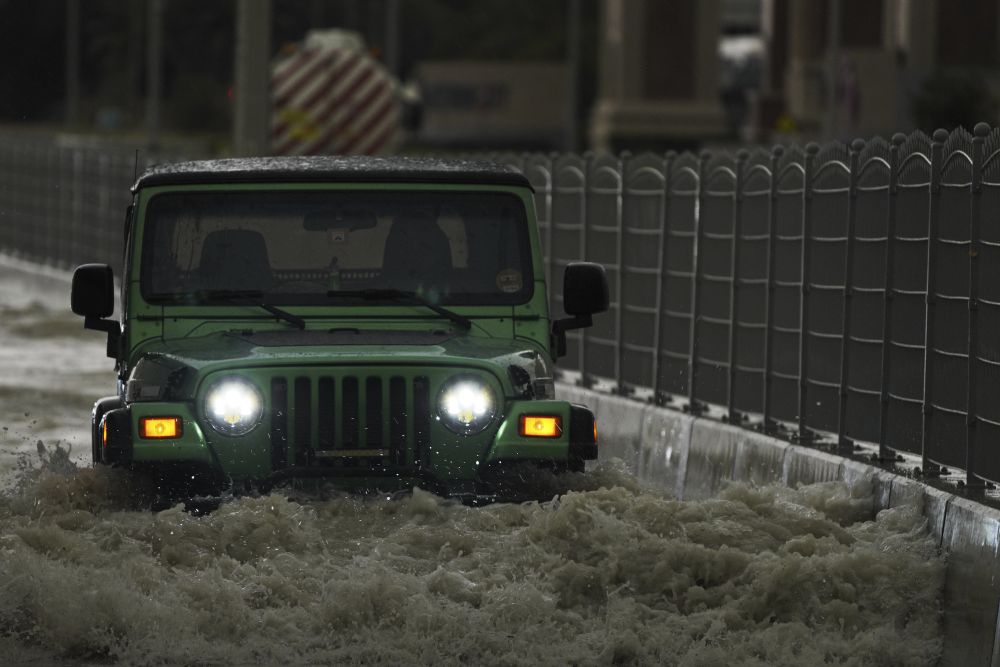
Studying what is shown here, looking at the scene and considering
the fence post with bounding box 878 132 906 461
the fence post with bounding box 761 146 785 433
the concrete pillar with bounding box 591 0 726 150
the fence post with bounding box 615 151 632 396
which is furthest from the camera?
the concrete pillar with bounding box 591 0 726 150

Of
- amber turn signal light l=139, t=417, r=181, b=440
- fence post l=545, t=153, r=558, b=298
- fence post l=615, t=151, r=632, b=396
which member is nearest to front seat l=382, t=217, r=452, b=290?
amber turn signal light l=139, t=417, r=181, b=440

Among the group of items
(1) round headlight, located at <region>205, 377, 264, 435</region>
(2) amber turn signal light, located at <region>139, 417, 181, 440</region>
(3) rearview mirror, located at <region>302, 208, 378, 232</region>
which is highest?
(3) rearview mirror, located at <region>302, 208, 378, 232</region>

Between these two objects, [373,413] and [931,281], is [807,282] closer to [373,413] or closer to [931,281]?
[931,281]

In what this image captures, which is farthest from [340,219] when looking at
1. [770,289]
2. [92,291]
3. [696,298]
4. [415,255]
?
[696,298]

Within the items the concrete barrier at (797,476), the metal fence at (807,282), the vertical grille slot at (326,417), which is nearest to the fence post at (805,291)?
the metal fence at (807,282)

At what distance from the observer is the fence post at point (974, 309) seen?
10.0 metres

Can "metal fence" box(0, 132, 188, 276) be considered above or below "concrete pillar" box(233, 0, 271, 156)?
below

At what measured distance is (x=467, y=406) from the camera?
9.58 meters

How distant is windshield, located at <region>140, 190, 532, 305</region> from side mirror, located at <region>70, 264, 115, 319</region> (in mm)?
292

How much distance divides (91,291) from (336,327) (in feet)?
3.37

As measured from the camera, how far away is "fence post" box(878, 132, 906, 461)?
37.2 feet

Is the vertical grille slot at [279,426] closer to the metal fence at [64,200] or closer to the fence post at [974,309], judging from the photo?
the fence post at [974,309]

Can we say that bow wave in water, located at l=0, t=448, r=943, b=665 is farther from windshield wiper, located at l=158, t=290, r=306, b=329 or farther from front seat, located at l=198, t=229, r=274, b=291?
front seat, located at l=198, t=229, r=274, b=291

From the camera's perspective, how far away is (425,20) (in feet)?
450
